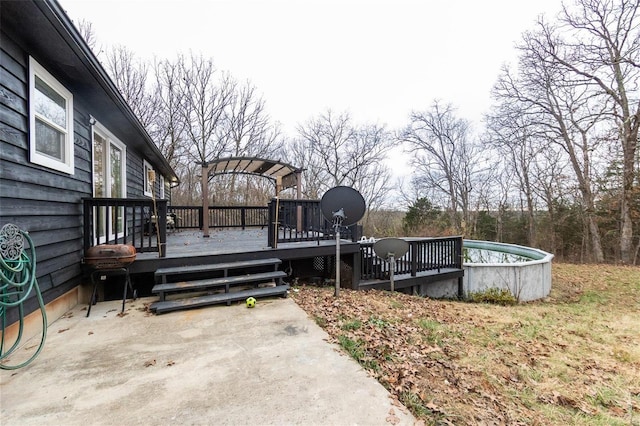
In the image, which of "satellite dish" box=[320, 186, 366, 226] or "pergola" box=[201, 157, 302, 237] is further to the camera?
"pergola" box=[201, 157, 302, 237]

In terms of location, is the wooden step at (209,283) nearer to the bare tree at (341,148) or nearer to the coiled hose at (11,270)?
the coiled hose at (11,270)

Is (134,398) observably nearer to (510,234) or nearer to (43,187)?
(43,187)

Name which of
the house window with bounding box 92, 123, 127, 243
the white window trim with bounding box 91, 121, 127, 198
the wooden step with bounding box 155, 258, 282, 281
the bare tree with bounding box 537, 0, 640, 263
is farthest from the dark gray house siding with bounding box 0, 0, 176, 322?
the bare tree with bounding box 537, 0, 640, 263

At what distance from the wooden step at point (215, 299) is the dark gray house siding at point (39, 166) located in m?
1.11

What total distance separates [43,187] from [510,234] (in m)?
20.4

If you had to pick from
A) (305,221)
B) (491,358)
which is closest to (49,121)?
(305,221)

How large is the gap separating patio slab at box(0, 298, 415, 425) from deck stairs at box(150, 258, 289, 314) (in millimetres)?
517

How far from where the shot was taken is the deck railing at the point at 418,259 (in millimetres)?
6043

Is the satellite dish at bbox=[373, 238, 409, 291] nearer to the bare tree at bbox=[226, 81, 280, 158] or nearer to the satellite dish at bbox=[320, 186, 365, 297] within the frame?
the satellite dish at bbox=[320, 186, 365, 297]

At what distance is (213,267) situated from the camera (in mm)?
4078

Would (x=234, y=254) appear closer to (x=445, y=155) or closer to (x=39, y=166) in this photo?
(x=39, y=166)

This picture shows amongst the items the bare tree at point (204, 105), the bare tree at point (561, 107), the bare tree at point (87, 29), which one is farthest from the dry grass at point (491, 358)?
the bare tree at point (87, 29)

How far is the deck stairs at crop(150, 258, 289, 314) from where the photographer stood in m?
3.64

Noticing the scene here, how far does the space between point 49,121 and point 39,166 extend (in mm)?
631
